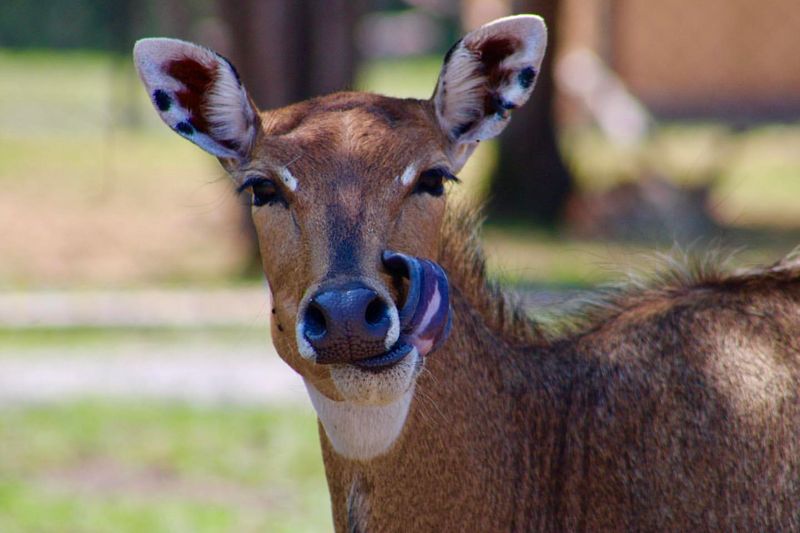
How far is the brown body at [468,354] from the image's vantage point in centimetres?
433

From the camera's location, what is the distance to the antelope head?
13.4 ft

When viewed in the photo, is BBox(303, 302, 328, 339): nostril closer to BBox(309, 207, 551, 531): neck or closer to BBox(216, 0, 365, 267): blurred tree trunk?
BBox(309, 207, 551, 531): neck

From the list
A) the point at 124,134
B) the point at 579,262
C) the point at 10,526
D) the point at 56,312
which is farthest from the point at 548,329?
the point at 124,134

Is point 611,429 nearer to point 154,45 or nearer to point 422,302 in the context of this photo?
point 422,302

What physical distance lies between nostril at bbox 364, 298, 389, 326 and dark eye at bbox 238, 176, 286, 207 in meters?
0.68

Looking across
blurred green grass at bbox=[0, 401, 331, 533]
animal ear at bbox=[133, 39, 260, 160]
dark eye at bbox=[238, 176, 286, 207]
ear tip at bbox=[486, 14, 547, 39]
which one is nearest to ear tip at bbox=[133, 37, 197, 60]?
animal ear at bbox=[133, 39, 260, 160]

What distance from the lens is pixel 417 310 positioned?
4.14 meters

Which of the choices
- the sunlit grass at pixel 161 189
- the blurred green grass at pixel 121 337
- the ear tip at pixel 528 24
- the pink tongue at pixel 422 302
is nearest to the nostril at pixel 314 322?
the pink tongue at pixel 422 302

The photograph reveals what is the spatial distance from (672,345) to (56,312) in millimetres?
8959

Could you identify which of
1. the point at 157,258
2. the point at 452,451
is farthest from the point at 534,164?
the point at 452,451

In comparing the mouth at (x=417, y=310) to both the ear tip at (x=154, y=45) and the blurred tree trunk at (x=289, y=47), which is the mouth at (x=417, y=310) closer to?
the ear tip at (x=154, y=45)

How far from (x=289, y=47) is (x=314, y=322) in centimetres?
1095

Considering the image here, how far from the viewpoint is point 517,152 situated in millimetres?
17938

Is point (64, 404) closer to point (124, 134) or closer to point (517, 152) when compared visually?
point (517, 152)
